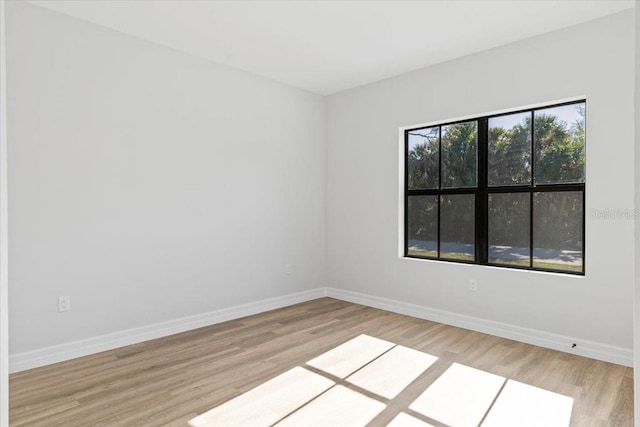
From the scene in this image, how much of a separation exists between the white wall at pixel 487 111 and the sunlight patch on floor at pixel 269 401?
1.99 meters

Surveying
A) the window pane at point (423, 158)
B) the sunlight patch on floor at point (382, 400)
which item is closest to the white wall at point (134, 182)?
the window pane at point (423, 158)

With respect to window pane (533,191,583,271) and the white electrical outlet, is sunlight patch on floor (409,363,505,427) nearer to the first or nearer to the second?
window pane (533,191,583,271)

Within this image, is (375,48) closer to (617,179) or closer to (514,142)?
(514,142)

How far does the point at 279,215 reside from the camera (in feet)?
15.6

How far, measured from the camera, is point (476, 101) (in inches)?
151

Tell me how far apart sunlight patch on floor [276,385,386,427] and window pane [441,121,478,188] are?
2554 mm

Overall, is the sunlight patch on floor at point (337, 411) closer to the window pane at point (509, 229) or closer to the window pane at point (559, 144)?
the window pane at point (509, 229)

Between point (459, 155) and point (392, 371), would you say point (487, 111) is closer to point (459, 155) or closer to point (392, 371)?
point (459, 155)

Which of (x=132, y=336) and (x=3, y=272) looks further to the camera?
(x=132, y=336)

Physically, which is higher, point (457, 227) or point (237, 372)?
point (457, 227)

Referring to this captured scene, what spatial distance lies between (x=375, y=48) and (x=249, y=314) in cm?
317

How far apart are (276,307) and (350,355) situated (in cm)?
167

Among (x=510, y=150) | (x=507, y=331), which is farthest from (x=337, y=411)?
(x=510, y=150)

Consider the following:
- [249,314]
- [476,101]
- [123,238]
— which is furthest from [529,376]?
[123,238]
